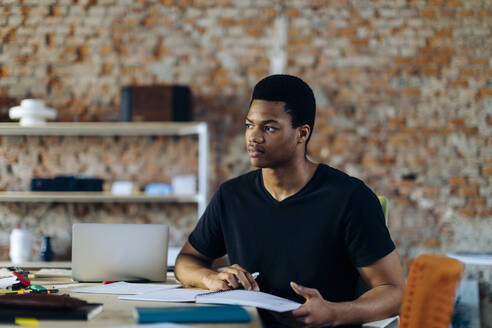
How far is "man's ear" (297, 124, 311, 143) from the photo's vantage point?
77.2 inches

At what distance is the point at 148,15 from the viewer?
14.6 feet

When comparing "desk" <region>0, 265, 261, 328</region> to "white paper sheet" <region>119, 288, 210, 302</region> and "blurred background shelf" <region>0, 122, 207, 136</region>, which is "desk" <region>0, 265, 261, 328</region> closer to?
"white paper sheet" <region>119, 288, 210, 302</region>

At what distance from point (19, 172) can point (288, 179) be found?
317 centimetres

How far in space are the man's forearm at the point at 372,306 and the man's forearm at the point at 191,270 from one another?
442mm

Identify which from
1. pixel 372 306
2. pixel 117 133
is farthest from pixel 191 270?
pixel 117 133

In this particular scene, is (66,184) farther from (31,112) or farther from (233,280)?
(233,280)

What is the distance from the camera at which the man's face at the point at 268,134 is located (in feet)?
6.11

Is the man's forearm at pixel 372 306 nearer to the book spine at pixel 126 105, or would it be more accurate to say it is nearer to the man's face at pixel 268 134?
the man's face at pixel 268 134

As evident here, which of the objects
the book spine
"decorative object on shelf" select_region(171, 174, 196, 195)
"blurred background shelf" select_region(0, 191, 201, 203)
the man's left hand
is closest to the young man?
the man's left hand

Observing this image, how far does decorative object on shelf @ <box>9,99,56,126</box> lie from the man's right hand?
2937 millimetres

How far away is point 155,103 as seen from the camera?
407 cm

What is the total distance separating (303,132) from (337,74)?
8.10ft

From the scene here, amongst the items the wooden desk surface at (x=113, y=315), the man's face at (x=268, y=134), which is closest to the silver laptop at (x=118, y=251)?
the wooden desk surface at (x=113, y=315)

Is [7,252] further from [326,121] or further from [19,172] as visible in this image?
[326,121]
